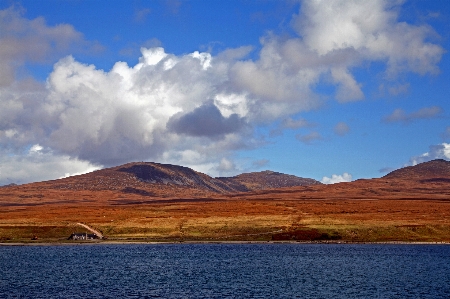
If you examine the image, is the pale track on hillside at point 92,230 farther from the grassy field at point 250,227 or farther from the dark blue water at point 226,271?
the dark blue water at point 226,271

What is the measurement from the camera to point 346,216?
151500 millimetres

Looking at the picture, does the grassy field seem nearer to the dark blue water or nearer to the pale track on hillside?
the pale track on hillside

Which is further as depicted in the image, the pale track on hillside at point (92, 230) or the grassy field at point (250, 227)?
the pale track on hillside at point (92, 230)

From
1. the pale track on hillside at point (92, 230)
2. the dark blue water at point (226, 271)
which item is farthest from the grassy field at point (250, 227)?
the dark blue water at point (226, 271)

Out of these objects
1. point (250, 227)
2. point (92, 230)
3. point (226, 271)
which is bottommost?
point (226, 271)

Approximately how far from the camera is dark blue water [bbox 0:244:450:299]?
6394cm

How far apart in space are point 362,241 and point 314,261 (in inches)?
1320

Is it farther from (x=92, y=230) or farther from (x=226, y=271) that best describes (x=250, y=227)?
(x=226, y=271)

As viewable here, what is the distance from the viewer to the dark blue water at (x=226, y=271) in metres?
63.9

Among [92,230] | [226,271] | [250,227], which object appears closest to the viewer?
[226,271]

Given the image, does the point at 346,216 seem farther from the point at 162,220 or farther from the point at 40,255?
the point at 40,255

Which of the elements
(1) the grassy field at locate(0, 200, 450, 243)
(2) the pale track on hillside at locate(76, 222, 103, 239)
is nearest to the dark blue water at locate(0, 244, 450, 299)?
(1) the grassy field at locate(0, 200, 450, 243)

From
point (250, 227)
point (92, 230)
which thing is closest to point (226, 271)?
point (250, 227)

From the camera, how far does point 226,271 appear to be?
3194 inches
